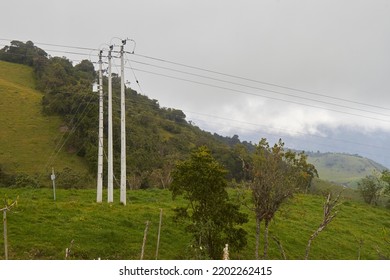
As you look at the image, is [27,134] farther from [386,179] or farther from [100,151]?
[386,179]

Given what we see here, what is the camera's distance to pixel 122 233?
20453 millimetres

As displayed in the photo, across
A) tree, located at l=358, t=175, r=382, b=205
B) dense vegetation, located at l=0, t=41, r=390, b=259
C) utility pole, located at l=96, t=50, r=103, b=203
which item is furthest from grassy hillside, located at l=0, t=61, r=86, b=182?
tree, located at l=358, t=175, r=382, b=205

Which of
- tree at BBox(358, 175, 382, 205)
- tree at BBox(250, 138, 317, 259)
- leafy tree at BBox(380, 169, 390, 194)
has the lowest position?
tree at BBox(358, 175, 382, 205)

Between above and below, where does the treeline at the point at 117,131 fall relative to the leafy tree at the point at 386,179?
above

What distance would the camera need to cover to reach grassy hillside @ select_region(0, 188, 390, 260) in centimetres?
1788

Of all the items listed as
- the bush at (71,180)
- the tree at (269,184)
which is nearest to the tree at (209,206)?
the tree at (269,184)

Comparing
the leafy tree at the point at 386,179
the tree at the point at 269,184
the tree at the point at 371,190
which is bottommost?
the tree at the point at 371,190

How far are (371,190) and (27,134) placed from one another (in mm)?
50335

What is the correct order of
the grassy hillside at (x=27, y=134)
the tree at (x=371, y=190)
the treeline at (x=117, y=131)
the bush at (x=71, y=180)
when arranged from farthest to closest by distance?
the treeline at (x=117, y=131) → the grassy hillside at (x=27, y=134) → the tree at (x=371, y=190) → the bush at (x=71, y=180)

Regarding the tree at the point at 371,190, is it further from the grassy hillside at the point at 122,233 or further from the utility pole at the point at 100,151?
the utility pole at the point at 100,151

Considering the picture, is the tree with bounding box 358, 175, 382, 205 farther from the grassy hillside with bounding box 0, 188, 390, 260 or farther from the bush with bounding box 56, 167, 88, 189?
the bush with bounding box 56, 167, 88, 189

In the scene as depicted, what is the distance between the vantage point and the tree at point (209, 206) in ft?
49.8

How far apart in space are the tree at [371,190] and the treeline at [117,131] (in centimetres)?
1874

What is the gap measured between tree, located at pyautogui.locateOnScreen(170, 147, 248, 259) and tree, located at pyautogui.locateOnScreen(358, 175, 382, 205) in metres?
39.7
